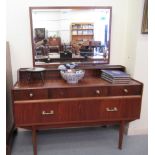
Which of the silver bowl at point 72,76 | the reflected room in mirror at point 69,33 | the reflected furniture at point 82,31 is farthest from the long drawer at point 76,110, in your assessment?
the reflected furniture at point 82,31

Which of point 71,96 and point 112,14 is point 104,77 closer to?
point 71,96

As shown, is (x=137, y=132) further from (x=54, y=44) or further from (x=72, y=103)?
(x=54, y=44)

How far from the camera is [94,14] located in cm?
227

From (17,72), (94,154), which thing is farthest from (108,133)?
(17,72)

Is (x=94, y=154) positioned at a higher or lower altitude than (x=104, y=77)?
lower

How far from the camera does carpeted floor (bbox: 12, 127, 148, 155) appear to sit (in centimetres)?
217

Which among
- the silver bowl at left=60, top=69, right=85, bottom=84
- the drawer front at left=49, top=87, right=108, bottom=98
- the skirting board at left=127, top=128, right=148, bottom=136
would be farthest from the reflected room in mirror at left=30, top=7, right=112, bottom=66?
the skirting board at left=127, top=128, right=148, bottom=136

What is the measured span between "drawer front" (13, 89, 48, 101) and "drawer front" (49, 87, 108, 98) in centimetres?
7

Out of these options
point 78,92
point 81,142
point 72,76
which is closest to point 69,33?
point 72,76

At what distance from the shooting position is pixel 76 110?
1962 mm

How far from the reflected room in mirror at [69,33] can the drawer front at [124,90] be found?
56 cm

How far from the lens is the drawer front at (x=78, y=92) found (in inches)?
75.6

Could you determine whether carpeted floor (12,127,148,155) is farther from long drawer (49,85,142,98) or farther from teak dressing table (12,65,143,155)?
long drawer (49,85,142,98)

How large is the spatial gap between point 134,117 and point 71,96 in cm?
76
